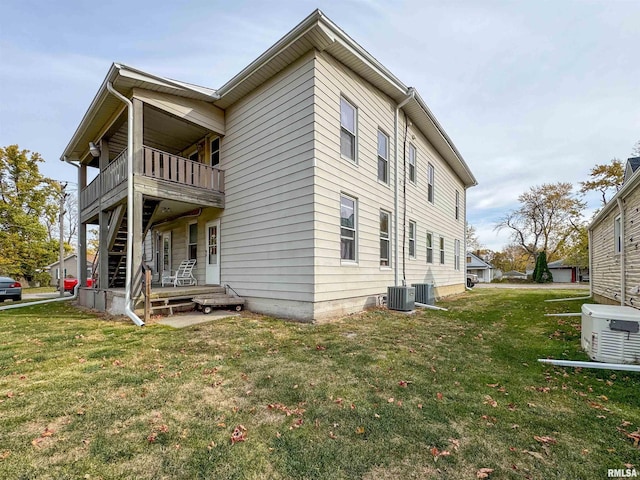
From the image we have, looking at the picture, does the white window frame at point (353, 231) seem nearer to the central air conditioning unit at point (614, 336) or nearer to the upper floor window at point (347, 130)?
the upper floor window at point (347, 130)

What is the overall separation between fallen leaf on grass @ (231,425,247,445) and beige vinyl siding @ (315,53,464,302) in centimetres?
420

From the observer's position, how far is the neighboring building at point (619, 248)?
771 cm

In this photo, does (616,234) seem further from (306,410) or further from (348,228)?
(306,410)

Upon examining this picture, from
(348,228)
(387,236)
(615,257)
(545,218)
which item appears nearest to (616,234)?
(615,257)

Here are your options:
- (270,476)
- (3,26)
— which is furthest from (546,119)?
(3,26)

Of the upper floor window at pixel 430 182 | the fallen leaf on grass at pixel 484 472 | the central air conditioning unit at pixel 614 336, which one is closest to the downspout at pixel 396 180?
the upper floor window at pixel 430 182

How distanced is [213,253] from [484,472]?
911 cm

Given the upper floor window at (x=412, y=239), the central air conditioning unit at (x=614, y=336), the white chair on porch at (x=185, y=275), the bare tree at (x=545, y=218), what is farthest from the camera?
the bare tree at (x=545, y=218)

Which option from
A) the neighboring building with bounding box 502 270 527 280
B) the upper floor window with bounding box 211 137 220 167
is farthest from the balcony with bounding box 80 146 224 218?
the neighboring building with bounding box 502 270 527 280

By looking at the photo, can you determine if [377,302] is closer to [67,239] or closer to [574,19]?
[574,19]

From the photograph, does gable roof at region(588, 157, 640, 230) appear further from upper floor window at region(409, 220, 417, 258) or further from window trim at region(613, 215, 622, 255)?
upper floor window at region(409, 220, 417, 258)

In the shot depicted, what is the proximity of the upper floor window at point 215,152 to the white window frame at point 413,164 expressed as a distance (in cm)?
682

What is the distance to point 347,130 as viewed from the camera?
26.9 ft

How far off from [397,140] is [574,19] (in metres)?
4.93
